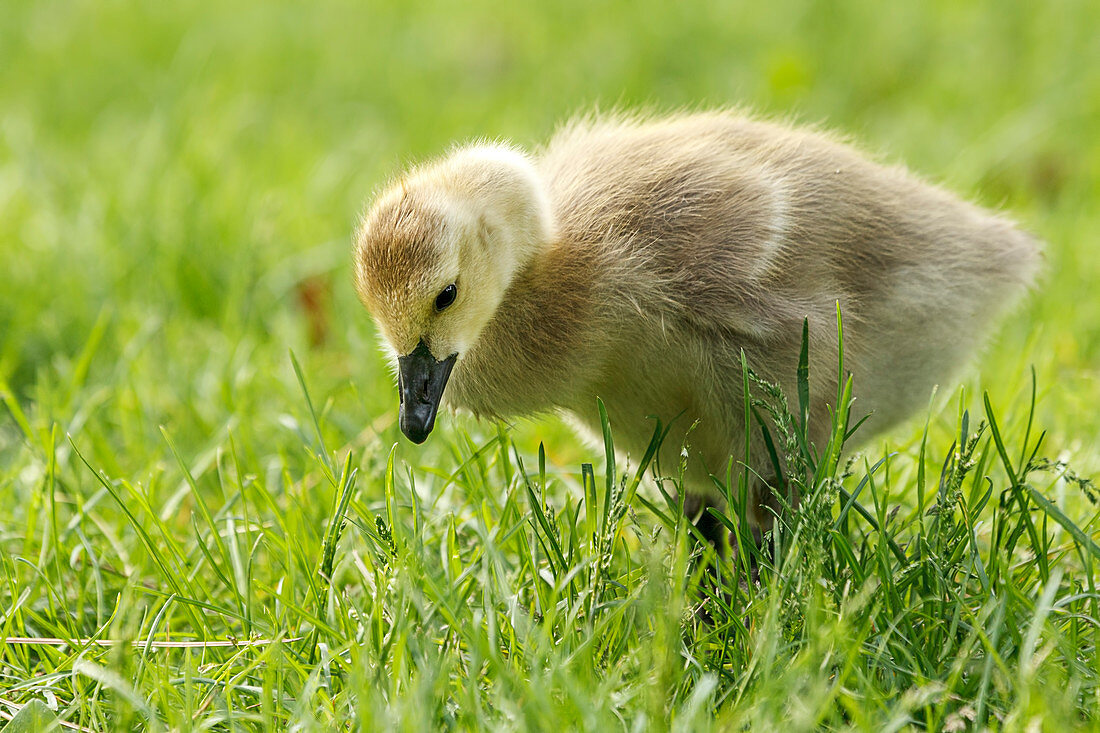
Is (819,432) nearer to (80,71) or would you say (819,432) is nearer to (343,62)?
(343,62)

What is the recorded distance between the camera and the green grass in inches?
84.1

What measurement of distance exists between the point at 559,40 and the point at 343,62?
1182 mm

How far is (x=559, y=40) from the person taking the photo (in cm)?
662

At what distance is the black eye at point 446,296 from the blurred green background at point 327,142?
3.03 feet

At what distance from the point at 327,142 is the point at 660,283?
383cm

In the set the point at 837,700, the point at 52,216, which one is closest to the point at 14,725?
the point at 837,700

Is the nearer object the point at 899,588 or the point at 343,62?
the point at 899,588

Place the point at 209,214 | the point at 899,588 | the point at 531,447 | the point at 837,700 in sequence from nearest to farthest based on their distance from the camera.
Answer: the point at 837,700
the point at 899,588
the point at 531,447
the point at 209,214

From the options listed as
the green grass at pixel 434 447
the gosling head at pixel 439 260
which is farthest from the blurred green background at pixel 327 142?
the gosling head at pixel 439 260

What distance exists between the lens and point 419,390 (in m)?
2.39

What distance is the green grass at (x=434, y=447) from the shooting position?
7.01ft

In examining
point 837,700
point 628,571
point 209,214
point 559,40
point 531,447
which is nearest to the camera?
point 837,700

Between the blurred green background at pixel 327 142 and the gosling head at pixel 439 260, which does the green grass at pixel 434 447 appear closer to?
the blurred green background at pixel 327 142

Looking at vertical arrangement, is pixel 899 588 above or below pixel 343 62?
below
